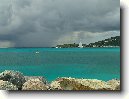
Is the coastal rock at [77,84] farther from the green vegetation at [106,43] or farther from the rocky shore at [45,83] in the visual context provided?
the green vegetation at [106,43]

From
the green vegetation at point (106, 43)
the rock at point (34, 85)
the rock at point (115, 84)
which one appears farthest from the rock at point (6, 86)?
the rock at point (115, 84)

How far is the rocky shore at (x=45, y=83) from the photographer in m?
4.70

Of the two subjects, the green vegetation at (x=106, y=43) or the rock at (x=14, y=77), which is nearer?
the green vegetation at (x=106, y=43)

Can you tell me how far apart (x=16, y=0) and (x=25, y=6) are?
0.12 m

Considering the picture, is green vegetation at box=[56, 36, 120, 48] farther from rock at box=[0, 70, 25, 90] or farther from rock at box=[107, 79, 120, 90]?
rock at box=[0, 70, 25, 90]

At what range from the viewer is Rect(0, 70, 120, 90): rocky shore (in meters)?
4.70

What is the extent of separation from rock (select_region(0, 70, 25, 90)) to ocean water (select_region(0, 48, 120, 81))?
0.15ft

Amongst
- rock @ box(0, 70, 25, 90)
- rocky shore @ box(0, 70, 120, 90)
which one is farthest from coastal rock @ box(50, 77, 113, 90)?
rock @ box(0, 70, 25, 90)

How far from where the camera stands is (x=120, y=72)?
15.3 ft

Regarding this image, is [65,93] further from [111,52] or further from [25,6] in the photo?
[25,6]

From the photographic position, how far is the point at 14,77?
481cm

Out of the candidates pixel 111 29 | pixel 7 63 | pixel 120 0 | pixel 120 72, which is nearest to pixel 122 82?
pixel 120 72

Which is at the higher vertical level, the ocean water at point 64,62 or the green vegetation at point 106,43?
the green vegetation at point 106,43

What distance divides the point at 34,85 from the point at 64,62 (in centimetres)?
40
